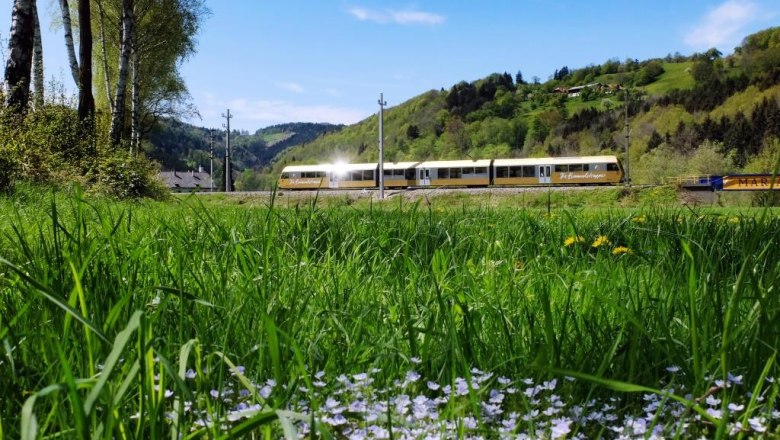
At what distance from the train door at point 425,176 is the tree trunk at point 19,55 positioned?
38.4 m

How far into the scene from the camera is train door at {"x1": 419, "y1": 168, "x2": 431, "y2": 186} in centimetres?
4861

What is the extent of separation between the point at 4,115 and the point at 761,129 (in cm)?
9966

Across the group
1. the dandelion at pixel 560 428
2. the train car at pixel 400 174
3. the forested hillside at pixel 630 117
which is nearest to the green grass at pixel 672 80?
the forested hillside at pixel 630 117

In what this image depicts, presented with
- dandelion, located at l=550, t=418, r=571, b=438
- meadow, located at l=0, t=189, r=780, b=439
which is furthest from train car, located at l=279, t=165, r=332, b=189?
dandelion, located at l=550, t=418, r=571, b=438

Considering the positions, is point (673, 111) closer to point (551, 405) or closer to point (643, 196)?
point (643, 196)

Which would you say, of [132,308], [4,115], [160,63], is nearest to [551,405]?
[132,308]

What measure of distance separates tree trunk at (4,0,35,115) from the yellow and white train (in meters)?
30.8

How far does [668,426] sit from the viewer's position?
1.03 metres

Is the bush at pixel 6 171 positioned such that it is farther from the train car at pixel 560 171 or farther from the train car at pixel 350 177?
the train car at pixel 350 177

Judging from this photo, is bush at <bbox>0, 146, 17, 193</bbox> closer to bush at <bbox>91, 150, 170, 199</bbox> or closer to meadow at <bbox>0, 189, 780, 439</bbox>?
bush at <bbox>91, 150, 170, 199</bbox>

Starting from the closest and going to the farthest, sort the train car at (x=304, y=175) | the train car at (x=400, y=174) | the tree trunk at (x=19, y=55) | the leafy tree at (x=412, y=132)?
1. the tree trunk at (x=19, y=55)
2. the train car at (x=400, y=174)
3. the train car at (x=304, y=175)
4. the leafy tree at (x=412, y=132)

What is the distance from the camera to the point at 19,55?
37.2 feet

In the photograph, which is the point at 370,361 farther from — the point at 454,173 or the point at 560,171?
the point at 454,173

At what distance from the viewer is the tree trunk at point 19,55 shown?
11.1 m
